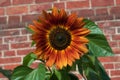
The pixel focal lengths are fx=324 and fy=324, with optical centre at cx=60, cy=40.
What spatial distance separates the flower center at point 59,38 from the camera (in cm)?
102

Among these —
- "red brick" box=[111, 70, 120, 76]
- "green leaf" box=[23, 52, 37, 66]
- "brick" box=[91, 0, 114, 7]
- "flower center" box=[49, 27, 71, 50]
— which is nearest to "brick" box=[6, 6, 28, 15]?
"brick" box=[91, 0, 114, 7]

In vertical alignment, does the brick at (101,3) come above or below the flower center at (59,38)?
above

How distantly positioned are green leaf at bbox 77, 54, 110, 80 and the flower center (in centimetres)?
8

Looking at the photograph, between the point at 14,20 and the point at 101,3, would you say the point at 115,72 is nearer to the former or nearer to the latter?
the point at 101,3

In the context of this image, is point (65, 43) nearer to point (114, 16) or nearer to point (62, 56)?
point (62, 56)

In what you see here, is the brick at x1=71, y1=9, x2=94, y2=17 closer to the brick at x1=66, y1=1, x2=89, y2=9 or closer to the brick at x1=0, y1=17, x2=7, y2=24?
the brick at x1=66, y1=1, x2=89, y2=9

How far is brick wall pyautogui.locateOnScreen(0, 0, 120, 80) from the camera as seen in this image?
265cm

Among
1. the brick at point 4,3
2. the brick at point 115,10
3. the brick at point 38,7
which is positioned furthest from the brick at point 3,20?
the brick at point 115,10

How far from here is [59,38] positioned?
102cm

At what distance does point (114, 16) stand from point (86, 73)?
1.63 metres

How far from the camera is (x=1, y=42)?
2783 millimetres

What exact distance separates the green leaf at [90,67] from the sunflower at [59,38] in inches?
2.3

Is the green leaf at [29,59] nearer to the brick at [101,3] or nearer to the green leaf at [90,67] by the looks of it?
the green leaf at [90,67]

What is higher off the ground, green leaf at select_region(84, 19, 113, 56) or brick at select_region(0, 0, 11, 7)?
brick at select_region(0, 0, 11, 7)
